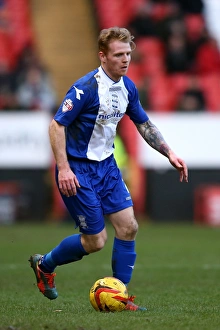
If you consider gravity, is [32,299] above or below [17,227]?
above

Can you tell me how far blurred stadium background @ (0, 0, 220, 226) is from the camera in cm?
1605

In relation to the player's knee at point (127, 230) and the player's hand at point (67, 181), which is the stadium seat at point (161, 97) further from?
the player's hand at point (67, 181)

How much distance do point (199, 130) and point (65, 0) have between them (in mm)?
6751

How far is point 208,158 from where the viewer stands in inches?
640

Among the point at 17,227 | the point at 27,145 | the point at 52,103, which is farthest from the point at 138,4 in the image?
the point at 17,227

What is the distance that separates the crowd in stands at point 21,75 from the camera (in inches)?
658

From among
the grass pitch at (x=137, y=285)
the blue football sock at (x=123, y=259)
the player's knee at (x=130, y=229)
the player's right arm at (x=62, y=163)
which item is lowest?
the grass pitch at (x=137, y=285)

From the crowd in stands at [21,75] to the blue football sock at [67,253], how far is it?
10.1 metres

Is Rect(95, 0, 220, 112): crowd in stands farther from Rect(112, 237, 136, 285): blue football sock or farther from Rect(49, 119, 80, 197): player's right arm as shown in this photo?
Rect(49, 119, 80, 197): player's right arm

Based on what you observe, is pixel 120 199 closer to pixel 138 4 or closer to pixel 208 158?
pixel 208 158

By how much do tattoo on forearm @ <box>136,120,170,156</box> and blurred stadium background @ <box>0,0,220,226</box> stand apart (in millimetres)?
8738

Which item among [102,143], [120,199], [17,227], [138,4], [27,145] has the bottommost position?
[17,227]

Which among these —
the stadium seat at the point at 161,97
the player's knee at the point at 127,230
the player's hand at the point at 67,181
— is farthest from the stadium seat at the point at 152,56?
the player's hand at the point at 67,181

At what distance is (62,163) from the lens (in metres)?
5.87
